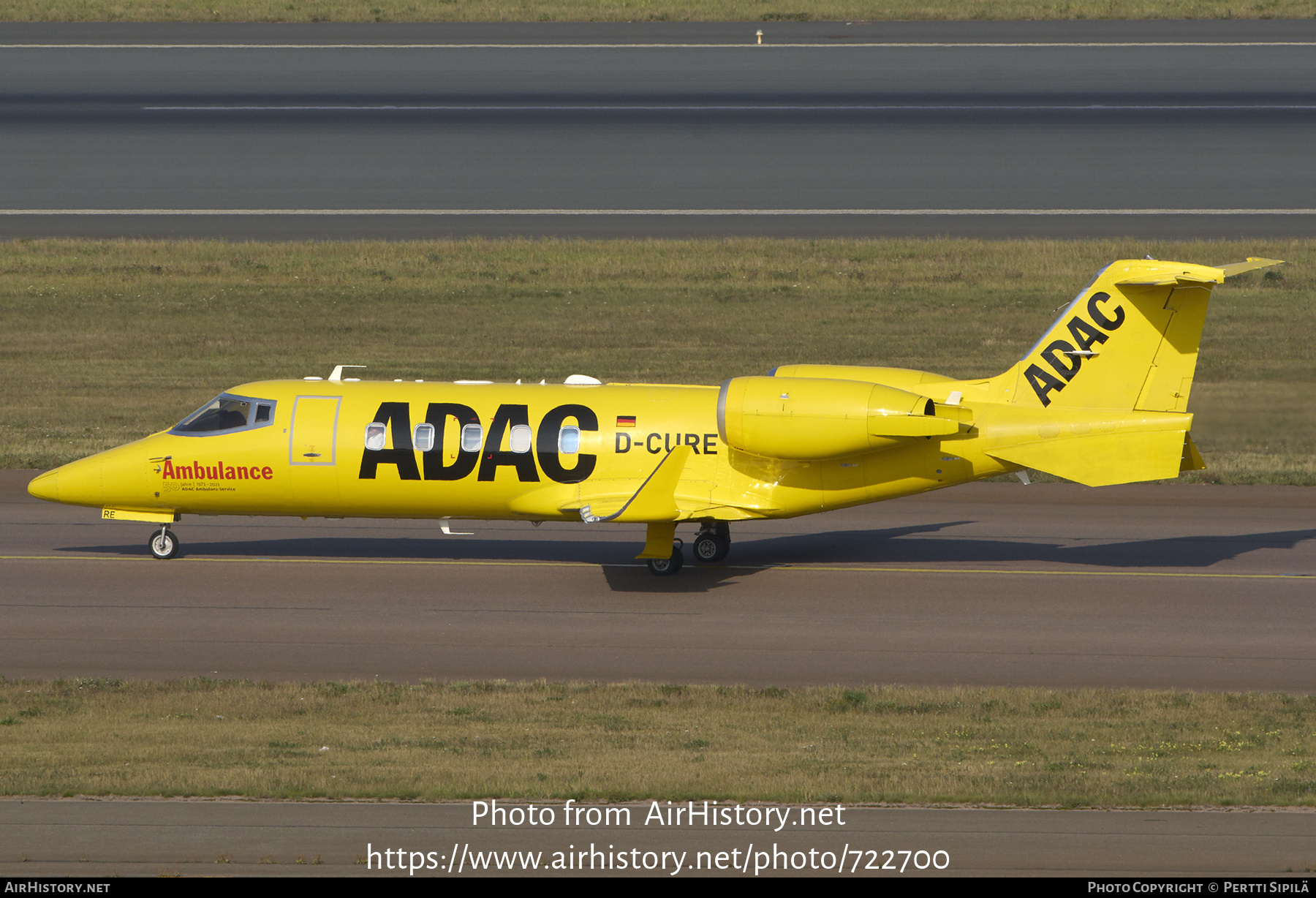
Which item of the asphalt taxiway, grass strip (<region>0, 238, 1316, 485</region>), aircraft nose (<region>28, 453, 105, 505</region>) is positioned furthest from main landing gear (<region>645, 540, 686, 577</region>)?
grass strip (<region>0, 238, 1316, 485</region>)

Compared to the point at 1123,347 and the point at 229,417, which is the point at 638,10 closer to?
the point at 229,417

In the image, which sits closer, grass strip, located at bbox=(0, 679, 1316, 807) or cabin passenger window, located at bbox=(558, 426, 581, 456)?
grass strip, located at bbox=(0, 679, 1316, 807)

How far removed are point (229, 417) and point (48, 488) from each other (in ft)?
11.3

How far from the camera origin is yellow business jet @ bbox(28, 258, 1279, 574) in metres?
24.4

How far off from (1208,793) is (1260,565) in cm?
1218

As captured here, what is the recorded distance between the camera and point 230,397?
2611cm

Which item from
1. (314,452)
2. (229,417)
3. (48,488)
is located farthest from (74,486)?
(314,452)

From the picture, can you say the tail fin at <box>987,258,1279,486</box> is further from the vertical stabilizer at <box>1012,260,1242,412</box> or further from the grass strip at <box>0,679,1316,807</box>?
the grass strip at <box>0,679,1316,807</box>

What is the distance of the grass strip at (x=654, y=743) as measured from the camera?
1580 cm

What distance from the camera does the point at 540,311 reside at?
154ft

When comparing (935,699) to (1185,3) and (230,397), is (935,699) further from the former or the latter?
(1185,3)

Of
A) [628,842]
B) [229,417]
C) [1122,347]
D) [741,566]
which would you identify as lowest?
[628,842]

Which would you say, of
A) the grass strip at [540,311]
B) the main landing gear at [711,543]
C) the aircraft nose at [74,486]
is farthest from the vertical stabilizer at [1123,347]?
the aircraft nose at [74,486]

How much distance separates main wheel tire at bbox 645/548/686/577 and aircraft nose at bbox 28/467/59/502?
10615 mm
